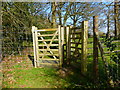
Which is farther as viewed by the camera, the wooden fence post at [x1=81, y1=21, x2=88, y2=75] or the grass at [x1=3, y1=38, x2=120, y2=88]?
the wooden fence post at [x1=81, y1=21, x2=88, y2=75]

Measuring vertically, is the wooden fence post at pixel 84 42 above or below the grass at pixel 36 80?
above

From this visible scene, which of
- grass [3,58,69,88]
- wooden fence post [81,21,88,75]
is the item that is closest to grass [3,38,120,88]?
grass [3,58,69,88]

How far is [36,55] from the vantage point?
14.7ft

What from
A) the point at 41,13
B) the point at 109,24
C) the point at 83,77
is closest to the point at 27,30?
the point at 41,13

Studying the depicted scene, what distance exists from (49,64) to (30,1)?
15.6 ft

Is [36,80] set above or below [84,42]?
below

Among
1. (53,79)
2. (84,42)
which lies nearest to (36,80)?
(53,79)

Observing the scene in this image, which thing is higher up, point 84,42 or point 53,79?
point 84,42

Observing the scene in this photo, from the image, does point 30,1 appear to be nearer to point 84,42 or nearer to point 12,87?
point 84,42

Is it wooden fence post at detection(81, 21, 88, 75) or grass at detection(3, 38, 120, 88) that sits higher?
wooden fence post at detection(81, 21, 88, 75)

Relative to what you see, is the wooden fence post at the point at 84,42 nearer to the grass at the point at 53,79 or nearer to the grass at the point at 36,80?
the grass at the point at 53,79

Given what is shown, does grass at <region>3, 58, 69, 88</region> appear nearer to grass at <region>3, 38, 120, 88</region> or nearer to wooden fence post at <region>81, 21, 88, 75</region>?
grass at <region>3, 38, 120, 88</region>

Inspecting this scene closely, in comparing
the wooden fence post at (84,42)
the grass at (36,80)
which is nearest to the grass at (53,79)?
the grass at (36,80)

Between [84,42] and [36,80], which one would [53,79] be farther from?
[84,42]
